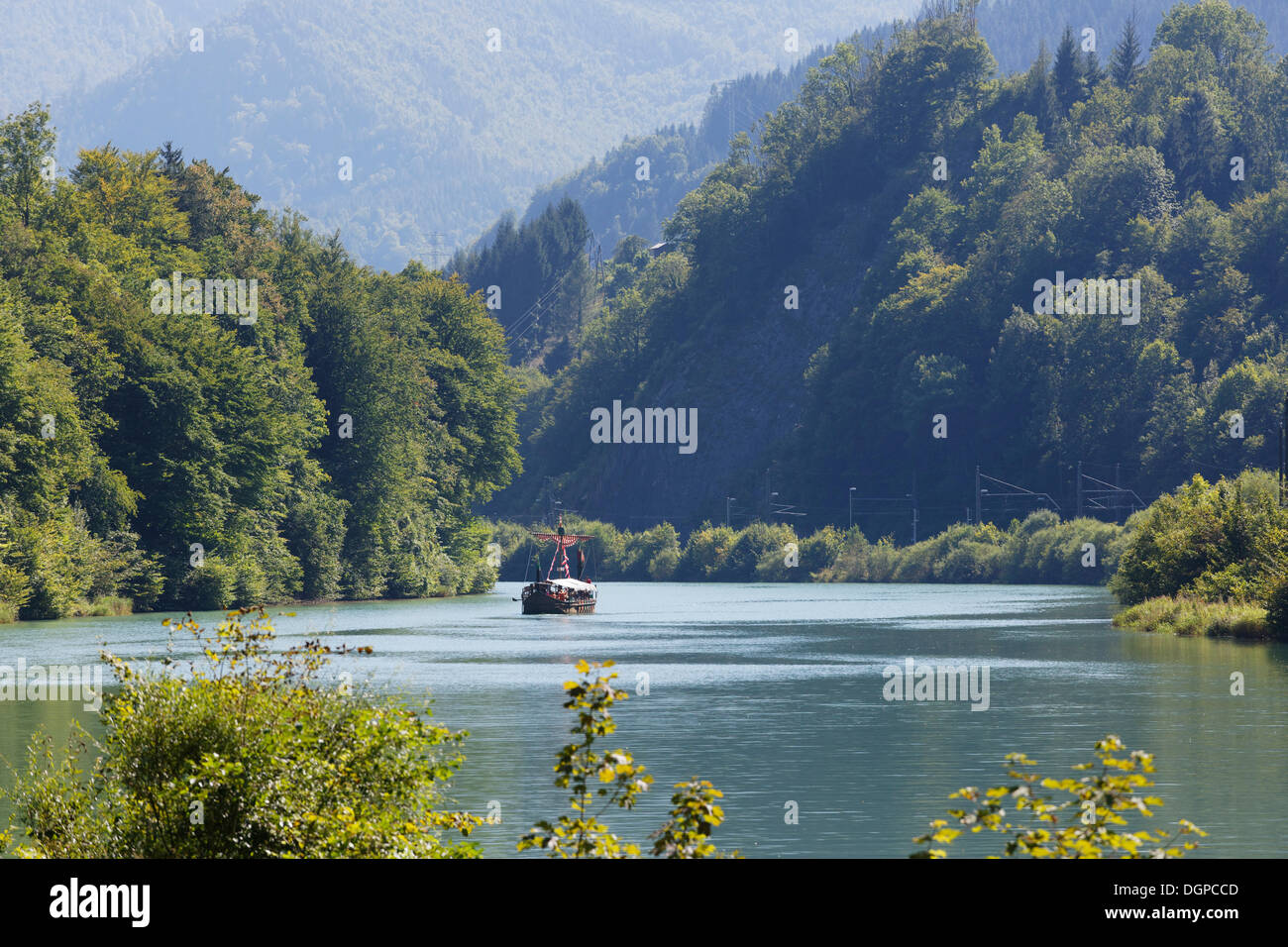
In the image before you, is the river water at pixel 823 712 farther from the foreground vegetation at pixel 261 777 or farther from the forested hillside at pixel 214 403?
the forested hillside at pixel 214 403

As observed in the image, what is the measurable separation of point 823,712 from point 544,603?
2120 inches

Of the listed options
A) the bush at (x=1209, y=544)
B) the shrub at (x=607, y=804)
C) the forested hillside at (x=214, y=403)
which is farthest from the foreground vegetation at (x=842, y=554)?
the shrub at (x=607, y=804)

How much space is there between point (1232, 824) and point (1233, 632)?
3815 centimetres

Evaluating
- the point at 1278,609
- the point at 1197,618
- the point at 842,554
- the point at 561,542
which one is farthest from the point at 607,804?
the point at 842,554

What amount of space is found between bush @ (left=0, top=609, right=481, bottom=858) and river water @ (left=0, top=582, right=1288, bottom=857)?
463 centimetres

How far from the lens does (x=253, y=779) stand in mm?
11617

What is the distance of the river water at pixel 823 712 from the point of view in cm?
2302

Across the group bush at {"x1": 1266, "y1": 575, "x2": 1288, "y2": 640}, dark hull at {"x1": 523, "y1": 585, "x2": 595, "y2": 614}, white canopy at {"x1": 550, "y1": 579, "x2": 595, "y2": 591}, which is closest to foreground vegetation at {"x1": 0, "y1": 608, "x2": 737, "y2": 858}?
bush at {"x1": 1266, "y1": 575, "x2": 1288, "y2": 640}

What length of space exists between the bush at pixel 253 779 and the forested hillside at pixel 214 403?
5875 cm

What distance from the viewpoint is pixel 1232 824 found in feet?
70.8

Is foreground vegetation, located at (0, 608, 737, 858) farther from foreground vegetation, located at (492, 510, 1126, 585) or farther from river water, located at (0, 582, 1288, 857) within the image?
foreground vegetation, located at (492, 510, 1126, 585)
